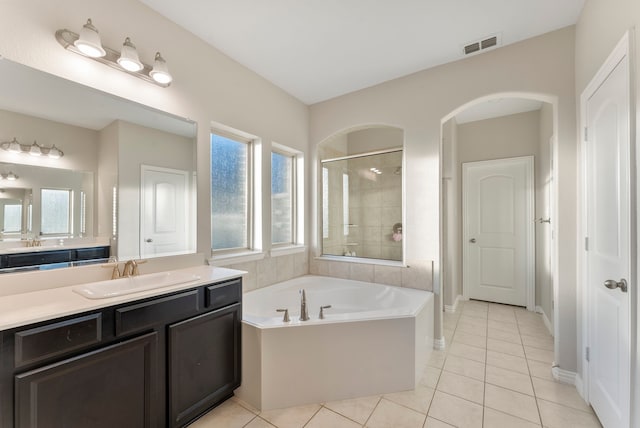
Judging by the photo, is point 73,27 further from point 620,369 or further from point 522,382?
point 522,382

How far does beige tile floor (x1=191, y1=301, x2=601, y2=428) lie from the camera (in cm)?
169

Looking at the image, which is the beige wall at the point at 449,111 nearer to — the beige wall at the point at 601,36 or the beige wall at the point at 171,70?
the beige wall at the point at 601,36

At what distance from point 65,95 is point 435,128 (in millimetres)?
2789

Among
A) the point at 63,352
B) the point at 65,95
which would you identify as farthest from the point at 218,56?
the point at 63,352

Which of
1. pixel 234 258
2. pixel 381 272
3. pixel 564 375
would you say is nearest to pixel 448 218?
pixel 381 272

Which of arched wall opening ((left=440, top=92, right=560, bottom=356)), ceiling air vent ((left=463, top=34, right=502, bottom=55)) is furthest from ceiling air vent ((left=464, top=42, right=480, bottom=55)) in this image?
arched wall opening ((left=440, top=92, right=560, bottom=356))

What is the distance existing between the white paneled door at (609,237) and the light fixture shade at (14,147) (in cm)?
303

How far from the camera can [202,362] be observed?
1.69 meters

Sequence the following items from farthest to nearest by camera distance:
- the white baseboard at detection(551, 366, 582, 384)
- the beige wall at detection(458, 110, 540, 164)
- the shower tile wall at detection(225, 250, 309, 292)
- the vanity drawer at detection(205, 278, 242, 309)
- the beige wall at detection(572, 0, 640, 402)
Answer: the beige wall at detection(458, 110, 540, 164) < the shower tile wall at detection(225, 250, 309, 292) < the white baseboard at detection(551, 366, 582, 384) < the vanity drawer at detection(205, 278, 242, 309) < the beige wall at detection(572, 0, 640, 402)

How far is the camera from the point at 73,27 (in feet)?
5.17

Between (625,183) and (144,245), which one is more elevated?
(625,183)

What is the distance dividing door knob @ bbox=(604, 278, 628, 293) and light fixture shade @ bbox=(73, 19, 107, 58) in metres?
3.02

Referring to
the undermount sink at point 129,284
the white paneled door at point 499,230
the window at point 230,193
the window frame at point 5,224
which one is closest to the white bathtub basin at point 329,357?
the undermount sink at point 129,284

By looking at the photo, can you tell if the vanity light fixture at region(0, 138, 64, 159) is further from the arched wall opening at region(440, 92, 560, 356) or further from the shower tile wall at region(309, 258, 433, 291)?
the arched wall opening at region(440, 92, 560, 356)
